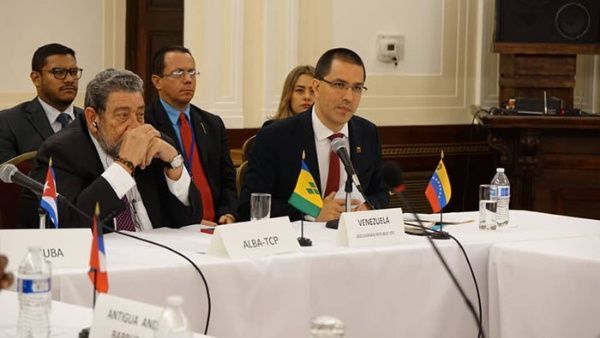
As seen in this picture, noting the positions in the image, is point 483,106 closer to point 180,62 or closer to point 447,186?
point 180,62

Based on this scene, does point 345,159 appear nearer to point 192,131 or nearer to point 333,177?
point 333,177

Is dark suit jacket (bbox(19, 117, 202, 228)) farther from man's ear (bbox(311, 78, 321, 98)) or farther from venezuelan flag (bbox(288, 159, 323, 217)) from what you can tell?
man's ear (bbox(311, 78, 321, 98))

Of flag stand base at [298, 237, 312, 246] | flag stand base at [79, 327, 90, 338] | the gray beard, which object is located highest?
the gray beard

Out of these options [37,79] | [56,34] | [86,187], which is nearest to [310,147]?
[86,187]

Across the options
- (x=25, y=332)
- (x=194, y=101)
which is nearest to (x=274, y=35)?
(x=194, y=101)

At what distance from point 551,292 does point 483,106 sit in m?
4.09

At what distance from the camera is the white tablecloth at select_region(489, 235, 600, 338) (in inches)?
153

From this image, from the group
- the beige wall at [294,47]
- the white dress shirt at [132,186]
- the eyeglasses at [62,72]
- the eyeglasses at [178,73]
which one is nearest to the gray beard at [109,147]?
the white dress shirt at [132,186]

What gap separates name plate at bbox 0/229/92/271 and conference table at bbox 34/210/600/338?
67 millimetres

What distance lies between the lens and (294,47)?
721cm

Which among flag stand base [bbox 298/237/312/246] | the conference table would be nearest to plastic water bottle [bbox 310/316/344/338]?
the conference table

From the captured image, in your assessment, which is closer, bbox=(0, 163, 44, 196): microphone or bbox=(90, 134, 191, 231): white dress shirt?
bbox=(0, 163, 44, 196): microphone

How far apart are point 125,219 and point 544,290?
1538mm

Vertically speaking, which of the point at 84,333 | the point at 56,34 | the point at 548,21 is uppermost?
the point at 548,21
